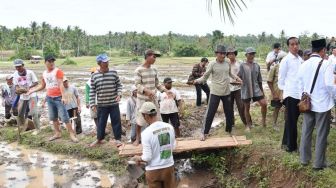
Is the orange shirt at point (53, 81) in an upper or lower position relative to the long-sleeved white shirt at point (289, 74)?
lower

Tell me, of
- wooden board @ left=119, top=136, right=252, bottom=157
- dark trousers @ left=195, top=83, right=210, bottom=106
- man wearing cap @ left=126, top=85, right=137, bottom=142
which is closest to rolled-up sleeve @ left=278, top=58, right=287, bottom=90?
wooden board @ left=119, top=136, right=252, bottom=157

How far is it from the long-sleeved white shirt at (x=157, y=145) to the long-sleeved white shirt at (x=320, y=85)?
5.89ft

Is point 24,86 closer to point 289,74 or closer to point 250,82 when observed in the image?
point 250,82

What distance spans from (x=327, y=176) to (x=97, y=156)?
169 inches

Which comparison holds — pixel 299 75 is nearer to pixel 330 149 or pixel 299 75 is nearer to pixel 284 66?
pixel 284 66

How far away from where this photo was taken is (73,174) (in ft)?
23.7

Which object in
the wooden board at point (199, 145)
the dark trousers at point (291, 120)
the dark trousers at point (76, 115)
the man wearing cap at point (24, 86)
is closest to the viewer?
the dark trousers at point (291, 120)

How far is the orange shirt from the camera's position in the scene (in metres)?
8.11

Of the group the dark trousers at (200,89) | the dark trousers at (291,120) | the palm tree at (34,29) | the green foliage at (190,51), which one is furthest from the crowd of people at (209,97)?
the palm tree at (34,29)

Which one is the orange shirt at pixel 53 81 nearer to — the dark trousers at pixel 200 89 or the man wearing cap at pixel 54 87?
the man wearing cap at pixel 54 87

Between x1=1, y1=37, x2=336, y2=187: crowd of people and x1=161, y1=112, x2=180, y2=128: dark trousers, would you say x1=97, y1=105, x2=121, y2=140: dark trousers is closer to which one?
x1=1, y1=37, x2=336, y2=187: crowd of people

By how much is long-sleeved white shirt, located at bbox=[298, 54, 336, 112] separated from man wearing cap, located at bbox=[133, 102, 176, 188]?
179 centimetres

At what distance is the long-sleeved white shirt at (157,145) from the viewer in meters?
4.64

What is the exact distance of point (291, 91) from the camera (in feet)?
19.5
